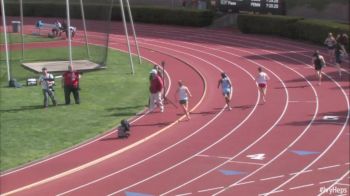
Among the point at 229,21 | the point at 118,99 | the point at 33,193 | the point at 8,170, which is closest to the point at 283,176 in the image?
the point at 33,193

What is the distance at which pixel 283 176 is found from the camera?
54.5 feet

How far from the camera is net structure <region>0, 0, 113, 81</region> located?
33.3m

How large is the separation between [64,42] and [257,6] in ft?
45.6

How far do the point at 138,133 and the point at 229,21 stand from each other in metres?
31.1

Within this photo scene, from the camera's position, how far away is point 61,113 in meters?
24.3

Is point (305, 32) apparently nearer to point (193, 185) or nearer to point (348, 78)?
point (348, 78)

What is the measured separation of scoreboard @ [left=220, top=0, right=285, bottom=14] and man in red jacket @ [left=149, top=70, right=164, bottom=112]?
23683mm

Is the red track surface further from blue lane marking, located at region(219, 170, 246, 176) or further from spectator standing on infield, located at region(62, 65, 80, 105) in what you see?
spectator standing on infield, located at region(62, 65, 80, 105)

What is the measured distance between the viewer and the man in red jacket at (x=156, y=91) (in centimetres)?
2400

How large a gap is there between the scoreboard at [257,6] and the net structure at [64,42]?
9.97m

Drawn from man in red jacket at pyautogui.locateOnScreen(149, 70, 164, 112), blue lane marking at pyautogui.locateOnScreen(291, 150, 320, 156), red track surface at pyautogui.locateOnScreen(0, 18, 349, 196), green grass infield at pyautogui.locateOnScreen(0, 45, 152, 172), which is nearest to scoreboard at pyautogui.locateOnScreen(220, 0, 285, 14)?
red track surface at pyautogui.locateOnScreen(0, 18, 349, 196)
